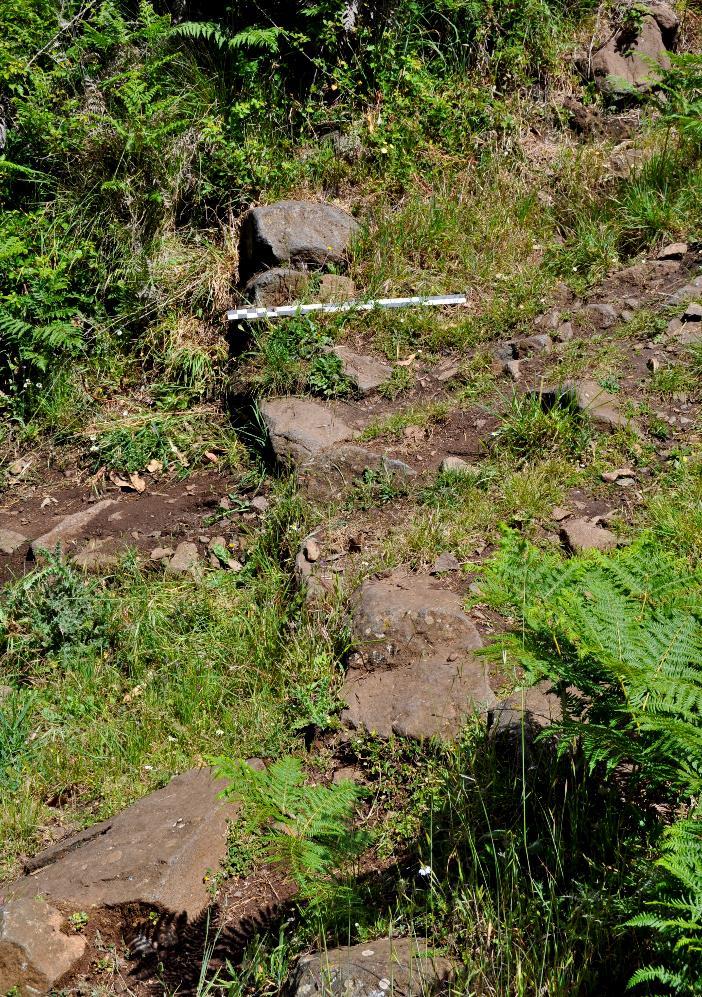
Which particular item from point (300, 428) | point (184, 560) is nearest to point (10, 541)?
point (184, 560)

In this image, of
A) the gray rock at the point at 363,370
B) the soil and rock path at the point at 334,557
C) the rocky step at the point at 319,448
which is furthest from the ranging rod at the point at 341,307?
the rocky step at the point at 319,448

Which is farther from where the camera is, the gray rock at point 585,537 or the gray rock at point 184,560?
the gray rock at point 184,560

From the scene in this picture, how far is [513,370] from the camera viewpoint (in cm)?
588

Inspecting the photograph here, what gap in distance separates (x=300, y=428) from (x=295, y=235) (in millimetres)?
1740

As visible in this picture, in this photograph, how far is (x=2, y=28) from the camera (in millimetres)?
7285

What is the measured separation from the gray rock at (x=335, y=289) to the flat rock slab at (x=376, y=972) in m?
4.69

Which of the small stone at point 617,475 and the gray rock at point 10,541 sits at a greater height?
the small stone at point 617,475

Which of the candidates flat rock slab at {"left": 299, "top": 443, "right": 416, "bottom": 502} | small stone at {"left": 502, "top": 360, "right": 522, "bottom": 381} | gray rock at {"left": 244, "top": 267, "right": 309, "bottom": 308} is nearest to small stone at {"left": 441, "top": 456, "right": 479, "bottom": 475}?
flat rock slab at {"left": 299, "top": 443, "right": 416, "bottom": 502}

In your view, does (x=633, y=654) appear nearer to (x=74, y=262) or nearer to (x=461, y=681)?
(x=461, y=681)

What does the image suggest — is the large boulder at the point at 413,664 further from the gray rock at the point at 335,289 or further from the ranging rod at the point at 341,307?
the gray rock at the point at 335,289

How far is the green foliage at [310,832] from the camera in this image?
302 cm

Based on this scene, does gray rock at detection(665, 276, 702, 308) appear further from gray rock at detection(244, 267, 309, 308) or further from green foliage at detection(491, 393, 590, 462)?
gray rock at detection(244, 267, 309, 308)

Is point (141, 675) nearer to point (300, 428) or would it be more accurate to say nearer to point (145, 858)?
point (145, 858)

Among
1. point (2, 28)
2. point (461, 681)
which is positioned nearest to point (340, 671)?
point (461, 681)
